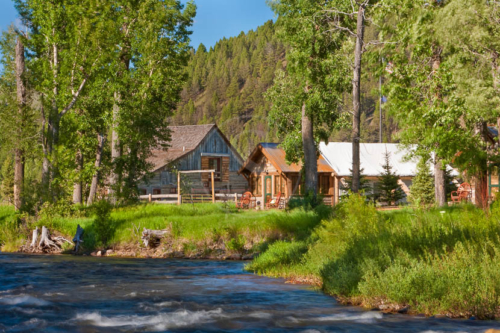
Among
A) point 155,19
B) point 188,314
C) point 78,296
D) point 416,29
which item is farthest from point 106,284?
point 155,19

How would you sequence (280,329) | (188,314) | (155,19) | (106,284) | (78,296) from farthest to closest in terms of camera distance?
1. (155,19)
2. (106,284)
3. (78,296)
4. (188,314)
5. (280,329)

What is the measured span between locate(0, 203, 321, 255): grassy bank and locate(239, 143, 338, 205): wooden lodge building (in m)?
15.1

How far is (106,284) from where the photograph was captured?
46.6ft

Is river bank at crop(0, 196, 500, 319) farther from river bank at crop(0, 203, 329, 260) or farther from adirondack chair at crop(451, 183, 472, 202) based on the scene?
adirondack chair at crop(451, 183, 472, 202)

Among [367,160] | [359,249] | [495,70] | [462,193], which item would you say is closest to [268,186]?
[367,160]

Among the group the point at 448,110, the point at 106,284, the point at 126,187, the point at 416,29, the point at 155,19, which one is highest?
the point at 155,19

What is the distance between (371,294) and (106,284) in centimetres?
699

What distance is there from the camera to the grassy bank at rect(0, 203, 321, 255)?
70.1ft

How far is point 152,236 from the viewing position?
22.4 m

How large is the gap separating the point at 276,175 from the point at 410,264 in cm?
3202

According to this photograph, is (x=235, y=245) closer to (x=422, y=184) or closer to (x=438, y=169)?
(x=438, y=169)

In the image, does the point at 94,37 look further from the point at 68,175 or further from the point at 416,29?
the point at 416,29

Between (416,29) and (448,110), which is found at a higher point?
(416,29)

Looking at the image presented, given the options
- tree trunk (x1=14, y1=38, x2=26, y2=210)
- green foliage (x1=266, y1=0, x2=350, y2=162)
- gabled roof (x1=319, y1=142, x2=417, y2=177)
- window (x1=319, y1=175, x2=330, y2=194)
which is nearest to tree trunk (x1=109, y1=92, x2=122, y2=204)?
tree trunk (x1=14, y1=38, x2=26, y2=210)
